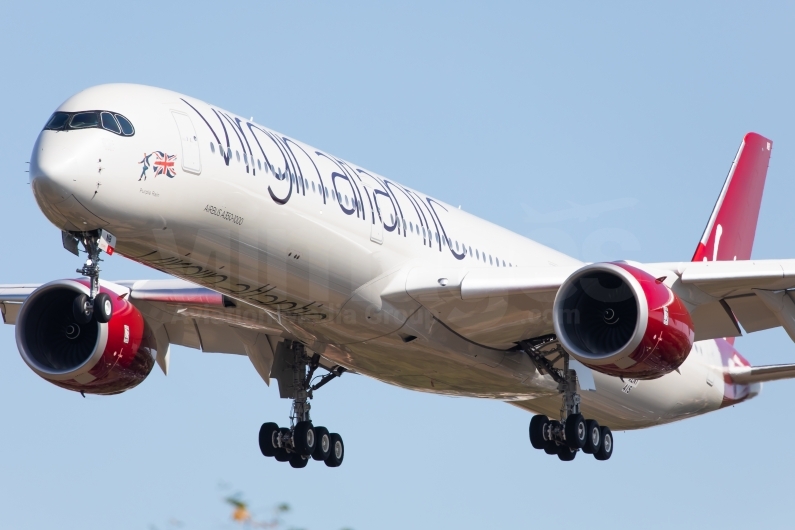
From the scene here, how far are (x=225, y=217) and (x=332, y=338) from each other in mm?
4197

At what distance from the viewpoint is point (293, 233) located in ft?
69.0

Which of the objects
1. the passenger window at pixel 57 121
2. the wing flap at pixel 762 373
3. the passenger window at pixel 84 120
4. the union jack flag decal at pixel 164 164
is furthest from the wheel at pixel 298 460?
the wing flap at pixel 762 373

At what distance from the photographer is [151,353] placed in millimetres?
27078

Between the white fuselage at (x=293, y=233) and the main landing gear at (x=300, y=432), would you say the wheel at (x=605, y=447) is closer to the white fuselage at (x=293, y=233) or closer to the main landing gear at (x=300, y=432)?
the white fuselage at (x=293, y=233)

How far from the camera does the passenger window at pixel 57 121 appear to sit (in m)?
18.9

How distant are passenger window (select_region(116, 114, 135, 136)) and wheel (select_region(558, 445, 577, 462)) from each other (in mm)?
12518

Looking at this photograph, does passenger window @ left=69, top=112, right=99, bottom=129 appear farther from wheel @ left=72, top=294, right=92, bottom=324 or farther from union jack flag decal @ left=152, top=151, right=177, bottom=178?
wheel @ left=72, top=294, right=92, bottom=324

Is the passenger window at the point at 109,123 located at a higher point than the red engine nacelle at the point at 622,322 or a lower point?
lower

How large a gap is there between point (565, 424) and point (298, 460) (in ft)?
19.5

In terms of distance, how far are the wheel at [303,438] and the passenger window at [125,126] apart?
973 cm

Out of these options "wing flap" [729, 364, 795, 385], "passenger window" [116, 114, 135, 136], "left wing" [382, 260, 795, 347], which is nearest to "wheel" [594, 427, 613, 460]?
"wing flap" [729, 364, 795, 385]

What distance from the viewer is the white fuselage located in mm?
18922

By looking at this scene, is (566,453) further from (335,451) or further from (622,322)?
(622,322)

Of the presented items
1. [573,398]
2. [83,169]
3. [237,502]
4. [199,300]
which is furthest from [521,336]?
[237,502]
